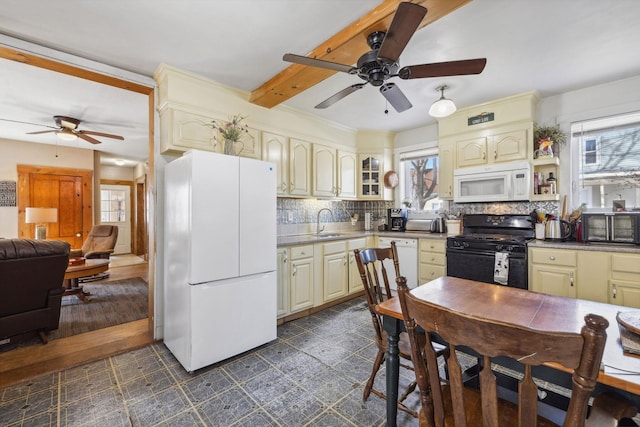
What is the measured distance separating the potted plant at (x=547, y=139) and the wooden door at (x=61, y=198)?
7.71 meters

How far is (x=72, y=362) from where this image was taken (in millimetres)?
2289

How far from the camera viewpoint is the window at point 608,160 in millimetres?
2887

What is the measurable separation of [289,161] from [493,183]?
2.49 meters

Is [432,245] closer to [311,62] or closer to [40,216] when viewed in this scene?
[311,62]

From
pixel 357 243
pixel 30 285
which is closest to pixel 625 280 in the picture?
pixel 357 243

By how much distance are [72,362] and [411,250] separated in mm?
3612

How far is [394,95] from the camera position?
218 centimetres

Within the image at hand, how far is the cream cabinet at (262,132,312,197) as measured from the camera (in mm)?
3346

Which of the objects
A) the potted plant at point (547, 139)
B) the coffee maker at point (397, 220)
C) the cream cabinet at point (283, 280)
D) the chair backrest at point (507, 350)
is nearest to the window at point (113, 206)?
the cream cabinet at point (283, 280)

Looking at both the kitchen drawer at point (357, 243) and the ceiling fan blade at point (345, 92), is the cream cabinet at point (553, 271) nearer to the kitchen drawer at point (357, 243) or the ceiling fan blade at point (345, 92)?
the kitchen drawer at point (357, 243)

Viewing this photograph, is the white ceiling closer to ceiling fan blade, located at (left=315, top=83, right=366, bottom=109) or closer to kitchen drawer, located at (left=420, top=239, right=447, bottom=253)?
ceiling fan blade, located at (left=315, top=83, right=366, bottom=109)

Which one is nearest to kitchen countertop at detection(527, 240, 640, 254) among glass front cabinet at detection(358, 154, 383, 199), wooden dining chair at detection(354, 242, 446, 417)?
wooden dining chair at detection(354, 242, 446, 417)

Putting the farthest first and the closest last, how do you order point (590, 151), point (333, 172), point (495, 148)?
point (333, 172) → point (495, 148) → point (590, 151)

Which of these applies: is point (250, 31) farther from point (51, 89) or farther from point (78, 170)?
point (78, 170)
